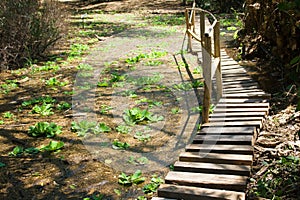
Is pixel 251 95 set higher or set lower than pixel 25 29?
lower

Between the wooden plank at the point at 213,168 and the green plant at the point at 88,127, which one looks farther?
the green plant at the point at 88,127

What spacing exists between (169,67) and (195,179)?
202 inches

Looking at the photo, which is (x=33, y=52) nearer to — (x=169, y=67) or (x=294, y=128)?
(x=169, y=67)

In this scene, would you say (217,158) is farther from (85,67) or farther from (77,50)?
(77,50)

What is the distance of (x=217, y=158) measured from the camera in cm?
409

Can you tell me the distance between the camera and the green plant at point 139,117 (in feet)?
19.0

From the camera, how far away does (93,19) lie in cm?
1714

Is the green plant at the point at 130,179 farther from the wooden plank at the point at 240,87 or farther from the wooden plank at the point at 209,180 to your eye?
the wooden plank at the point at 240,87

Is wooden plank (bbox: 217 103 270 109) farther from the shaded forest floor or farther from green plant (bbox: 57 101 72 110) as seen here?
green plant (bbox: 57 101 72 110)

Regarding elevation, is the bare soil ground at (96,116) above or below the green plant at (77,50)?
below

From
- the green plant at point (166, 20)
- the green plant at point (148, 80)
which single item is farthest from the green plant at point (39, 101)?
the green plant at point (166, 20)

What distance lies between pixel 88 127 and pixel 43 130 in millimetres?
626

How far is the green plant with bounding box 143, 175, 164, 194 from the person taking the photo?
157 inches

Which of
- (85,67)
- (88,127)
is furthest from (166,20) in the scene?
(88,127)
